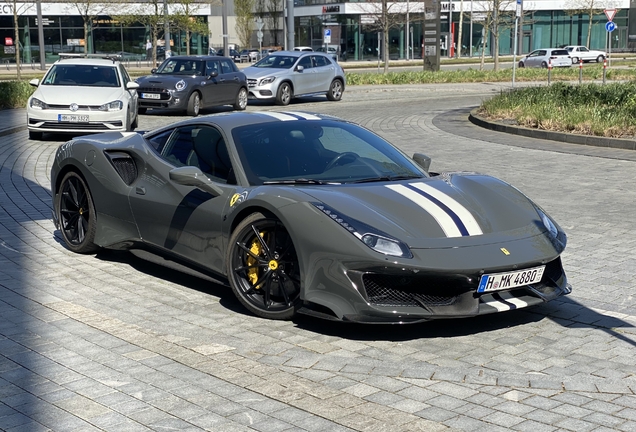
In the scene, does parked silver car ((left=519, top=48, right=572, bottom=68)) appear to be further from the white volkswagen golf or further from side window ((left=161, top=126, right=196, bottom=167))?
side window ((left=161, top=126, right=196, bottom=167))

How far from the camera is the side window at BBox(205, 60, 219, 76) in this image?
26.1 meters

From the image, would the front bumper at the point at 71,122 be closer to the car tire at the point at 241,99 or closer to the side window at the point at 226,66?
the side window at the point at 226,66

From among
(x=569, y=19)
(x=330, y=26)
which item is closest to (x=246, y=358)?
(x=330, y=26)

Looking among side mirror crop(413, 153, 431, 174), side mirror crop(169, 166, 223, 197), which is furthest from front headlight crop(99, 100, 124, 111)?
side mirror crop(169, 166, 223, 197)

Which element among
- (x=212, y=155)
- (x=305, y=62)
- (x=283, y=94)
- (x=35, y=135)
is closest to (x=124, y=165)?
(x=212, y=155)

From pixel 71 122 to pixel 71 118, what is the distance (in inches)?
3.0

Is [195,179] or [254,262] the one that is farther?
[195,179]

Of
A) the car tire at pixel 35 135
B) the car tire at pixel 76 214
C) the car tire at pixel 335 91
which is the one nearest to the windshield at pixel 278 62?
the car tire at pixel 335 91

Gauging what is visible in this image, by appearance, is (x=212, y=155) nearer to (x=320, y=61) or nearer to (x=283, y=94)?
(x=283, y=94)

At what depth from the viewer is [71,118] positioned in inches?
724

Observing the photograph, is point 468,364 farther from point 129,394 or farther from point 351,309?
point 129,394

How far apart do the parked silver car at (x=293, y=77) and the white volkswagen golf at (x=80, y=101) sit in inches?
363

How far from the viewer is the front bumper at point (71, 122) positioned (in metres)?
18.3

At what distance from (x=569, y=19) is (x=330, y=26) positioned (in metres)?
22.8
